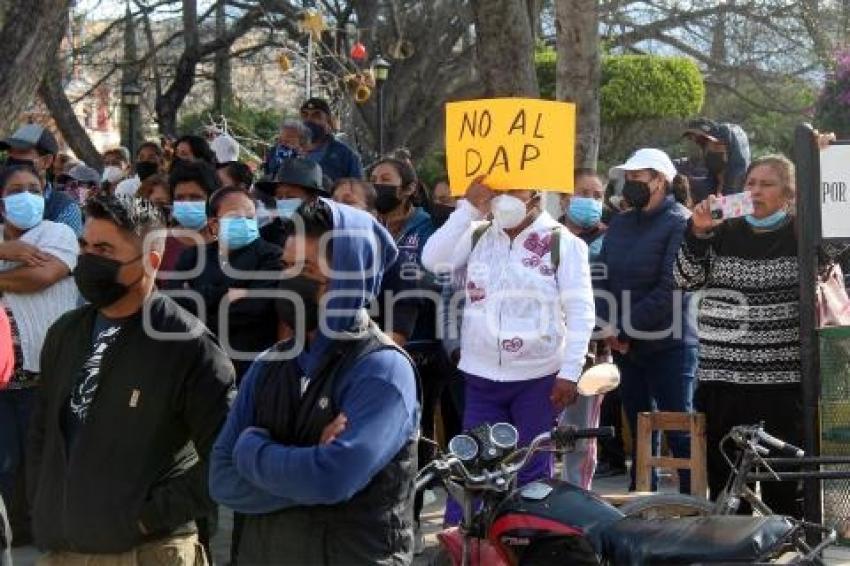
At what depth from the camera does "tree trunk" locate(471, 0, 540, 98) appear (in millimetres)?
11555

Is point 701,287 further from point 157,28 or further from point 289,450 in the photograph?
point 157,28

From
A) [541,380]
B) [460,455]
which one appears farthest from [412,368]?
[541,380]

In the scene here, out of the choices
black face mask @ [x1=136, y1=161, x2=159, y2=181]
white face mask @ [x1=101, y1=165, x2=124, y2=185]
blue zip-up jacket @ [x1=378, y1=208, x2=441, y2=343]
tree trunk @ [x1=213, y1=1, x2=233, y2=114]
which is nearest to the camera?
blue zip-up jacket @ [x1=378, y1=208, x2=441, y2=343]

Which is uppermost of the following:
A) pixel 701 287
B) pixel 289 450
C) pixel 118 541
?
pixel 701 287

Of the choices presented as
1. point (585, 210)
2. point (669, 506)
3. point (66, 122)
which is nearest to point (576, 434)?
point (669, 506)

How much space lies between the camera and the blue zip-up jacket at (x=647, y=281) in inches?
298

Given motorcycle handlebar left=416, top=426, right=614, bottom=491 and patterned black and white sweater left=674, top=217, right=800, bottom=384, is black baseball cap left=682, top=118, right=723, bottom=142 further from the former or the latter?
motorcycle handlebar left=416, top=426, right=614, bottom=491

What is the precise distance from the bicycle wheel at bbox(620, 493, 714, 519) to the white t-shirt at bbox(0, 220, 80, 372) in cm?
325

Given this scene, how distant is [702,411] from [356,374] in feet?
11.1

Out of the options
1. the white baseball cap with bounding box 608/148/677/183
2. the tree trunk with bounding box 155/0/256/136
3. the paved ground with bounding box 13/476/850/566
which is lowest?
the paved ground with bounding box 13/476/850/566

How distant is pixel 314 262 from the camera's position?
3592 millimetres

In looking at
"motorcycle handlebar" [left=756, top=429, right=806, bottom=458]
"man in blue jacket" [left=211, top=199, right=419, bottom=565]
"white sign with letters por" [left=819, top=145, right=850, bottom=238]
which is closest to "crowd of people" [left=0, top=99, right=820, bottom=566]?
"man in blue jacket" [left=211, top=199, right=419, bottom=565]

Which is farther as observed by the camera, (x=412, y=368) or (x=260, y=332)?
(x=260, y=332)

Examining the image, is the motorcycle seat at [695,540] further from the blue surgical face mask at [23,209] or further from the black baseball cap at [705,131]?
the black baseball cap at [705,131]
